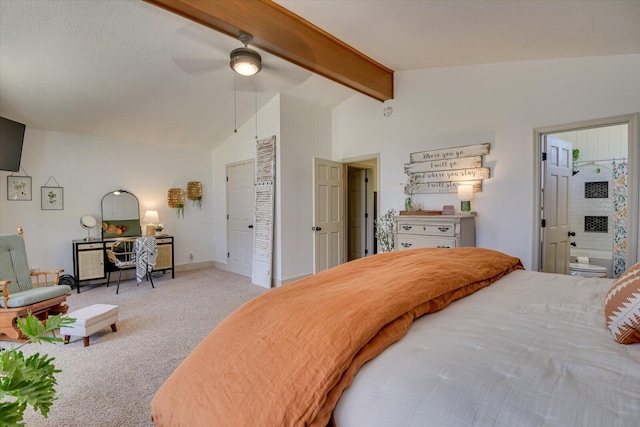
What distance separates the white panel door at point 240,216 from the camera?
529 centimetres

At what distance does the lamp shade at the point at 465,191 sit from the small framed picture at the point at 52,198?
5594 millimetres

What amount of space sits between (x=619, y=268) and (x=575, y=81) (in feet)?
7.95

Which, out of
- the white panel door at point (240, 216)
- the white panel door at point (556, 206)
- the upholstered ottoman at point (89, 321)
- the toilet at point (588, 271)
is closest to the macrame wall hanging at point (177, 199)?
the white panel door at point (240, 216)

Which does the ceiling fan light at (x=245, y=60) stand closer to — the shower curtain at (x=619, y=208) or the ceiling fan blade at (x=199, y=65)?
the ceiling fan blade at (x=199, y=65)

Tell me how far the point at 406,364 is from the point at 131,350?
8.55 feet

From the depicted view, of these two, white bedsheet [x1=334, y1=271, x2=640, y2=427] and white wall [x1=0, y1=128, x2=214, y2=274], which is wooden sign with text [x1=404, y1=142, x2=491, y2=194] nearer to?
white bedsheet [x1=334, y1=271, x2=640, y2=427]

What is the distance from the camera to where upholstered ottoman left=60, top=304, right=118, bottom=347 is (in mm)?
2580

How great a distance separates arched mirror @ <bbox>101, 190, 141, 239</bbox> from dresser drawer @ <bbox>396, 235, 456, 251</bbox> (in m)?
4.34

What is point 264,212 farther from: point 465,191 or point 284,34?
point 465,191

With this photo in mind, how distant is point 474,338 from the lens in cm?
97

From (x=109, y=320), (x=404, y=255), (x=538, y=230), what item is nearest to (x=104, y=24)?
(x=109, y=320)

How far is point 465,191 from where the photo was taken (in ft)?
11.7

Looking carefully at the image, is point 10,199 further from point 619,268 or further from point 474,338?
point 619,268

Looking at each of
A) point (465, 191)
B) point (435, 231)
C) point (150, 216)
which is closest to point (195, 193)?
point (150, 216)
